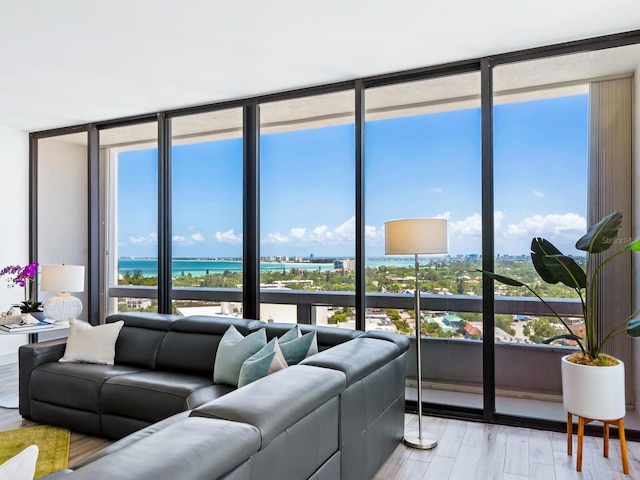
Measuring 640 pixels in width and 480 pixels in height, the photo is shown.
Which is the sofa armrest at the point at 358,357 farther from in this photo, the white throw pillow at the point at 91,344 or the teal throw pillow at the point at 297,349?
the white throw pillow at the point at 91,344

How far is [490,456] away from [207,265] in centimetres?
304

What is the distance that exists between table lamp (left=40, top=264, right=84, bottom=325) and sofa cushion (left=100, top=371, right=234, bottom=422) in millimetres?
1498

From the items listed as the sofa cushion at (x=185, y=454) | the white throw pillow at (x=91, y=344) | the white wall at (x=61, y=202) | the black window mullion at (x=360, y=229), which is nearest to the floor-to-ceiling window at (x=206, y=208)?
the white throw pillow at (x=91, y=344)

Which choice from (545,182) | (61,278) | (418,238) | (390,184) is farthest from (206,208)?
(545,182)

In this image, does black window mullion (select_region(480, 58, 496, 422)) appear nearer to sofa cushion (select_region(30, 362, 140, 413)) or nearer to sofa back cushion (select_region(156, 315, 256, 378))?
sofa back cushion (select_region(156, 315, 256, 378))

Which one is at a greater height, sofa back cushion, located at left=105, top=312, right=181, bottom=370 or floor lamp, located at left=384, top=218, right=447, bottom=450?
floor lamp, located at left=384, top=218, right=447, bottom=450

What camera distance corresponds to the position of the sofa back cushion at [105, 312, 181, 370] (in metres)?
3.66

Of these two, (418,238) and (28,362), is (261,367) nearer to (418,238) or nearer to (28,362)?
(418,238)

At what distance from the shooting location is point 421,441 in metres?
2.98

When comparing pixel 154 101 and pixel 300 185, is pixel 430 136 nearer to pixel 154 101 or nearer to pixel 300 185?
pixel 300 185

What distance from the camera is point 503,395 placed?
3414mm

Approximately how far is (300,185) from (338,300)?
1093mm

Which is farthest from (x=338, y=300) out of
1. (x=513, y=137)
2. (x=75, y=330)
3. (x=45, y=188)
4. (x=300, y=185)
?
(x=45, y=188)

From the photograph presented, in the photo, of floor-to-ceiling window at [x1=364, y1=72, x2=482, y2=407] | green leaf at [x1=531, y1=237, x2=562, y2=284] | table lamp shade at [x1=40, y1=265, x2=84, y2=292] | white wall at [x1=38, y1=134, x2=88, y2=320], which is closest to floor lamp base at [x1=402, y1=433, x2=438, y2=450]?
floor-to-ceiling window at [x1=364, y1=72, x2=482, y2=407]
